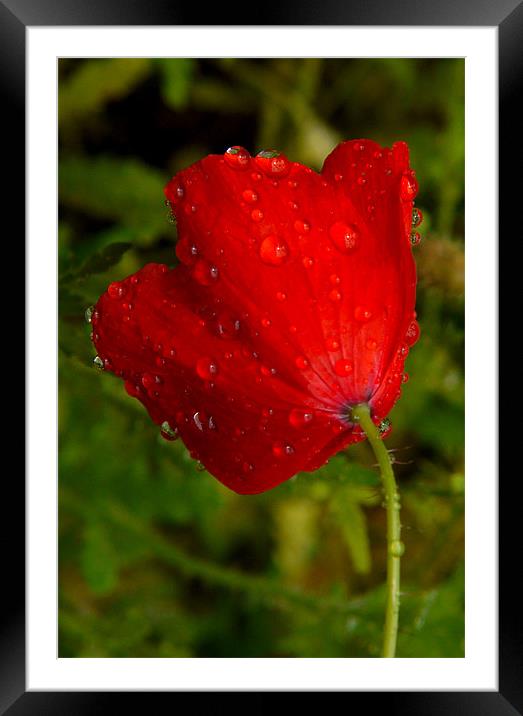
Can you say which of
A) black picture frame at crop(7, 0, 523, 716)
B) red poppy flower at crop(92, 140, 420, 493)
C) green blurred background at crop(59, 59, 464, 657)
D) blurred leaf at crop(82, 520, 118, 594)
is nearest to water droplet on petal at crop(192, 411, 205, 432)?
red poppy flower at crop(92, 140, 420, 493)

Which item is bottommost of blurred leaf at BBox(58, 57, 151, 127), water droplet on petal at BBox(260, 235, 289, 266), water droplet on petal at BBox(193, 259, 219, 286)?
water droplet on petal at BBox(193, 259, 219, 286)

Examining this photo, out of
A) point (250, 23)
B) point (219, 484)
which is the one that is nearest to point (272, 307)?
point (250, 23)

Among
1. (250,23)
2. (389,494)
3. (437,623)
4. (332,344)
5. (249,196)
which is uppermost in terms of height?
(250,23)

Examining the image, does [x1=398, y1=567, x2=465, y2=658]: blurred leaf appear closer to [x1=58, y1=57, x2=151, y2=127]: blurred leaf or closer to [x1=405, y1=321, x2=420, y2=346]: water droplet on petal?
[x1=405, y1=321, x2=420, y2=346]: water droplet on petal

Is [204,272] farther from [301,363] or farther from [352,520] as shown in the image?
[352,520]

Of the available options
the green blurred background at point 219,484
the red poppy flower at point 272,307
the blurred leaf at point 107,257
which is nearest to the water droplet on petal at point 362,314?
the red poppy flower at point 272,307

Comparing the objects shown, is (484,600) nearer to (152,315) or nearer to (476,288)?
(476,288)

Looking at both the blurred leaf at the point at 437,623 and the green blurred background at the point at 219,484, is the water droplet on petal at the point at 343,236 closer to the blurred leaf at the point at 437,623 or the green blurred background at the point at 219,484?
Result: the green blurred background at the point at 219,484
